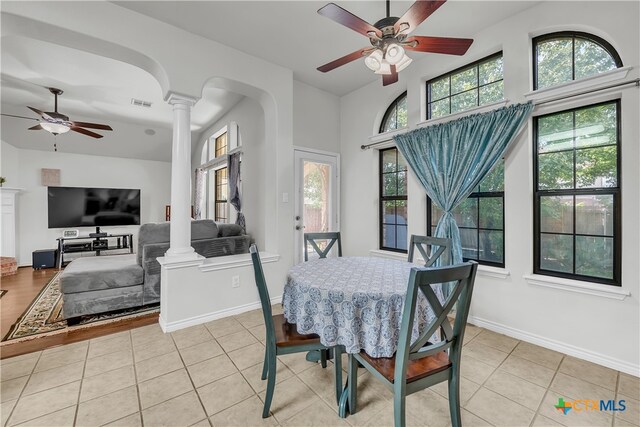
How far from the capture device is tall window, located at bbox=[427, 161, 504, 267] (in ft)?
9.26

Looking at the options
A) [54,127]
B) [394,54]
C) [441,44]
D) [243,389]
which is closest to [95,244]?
[54,127]

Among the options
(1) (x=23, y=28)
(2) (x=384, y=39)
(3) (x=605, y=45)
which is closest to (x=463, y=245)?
(3) (x=605, y=45)

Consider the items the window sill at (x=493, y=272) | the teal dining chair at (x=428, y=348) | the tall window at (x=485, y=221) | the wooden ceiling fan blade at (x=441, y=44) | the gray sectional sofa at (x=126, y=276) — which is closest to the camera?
the teal dining chair at (x=428, y=348)

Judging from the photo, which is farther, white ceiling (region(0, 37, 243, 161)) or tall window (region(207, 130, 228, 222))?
tall window (region(207, 130, 228, 222))

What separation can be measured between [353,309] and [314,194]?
2886 mm

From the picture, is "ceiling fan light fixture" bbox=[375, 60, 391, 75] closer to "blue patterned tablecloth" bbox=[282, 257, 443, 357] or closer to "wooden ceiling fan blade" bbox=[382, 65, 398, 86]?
"wooden ceiling fan blade" bbox=[382, 65, 398, 86]

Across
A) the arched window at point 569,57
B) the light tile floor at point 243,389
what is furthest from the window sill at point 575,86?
the light tile floor at point 243,389

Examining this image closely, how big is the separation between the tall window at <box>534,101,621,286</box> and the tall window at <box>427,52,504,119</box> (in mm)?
622

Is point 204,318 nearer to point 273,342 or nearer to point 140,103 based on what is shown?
point 273,342

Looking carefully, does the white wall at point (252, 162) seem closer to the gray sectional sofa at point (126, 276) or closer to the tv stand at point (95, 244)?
the gray sectional sofa at point (126, 276)

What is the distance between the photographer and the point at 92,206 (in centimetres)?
657

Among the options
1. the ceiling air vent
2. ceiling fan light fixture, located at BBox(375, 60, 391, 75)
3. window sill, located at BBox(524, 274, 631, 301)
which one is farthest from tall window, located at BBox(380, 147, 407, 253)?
the ceiling air vent

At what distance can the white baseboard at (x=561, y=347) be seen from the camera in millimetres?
2059

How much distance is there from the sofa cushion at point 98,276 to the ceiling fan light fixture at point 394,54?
346 centimetres
